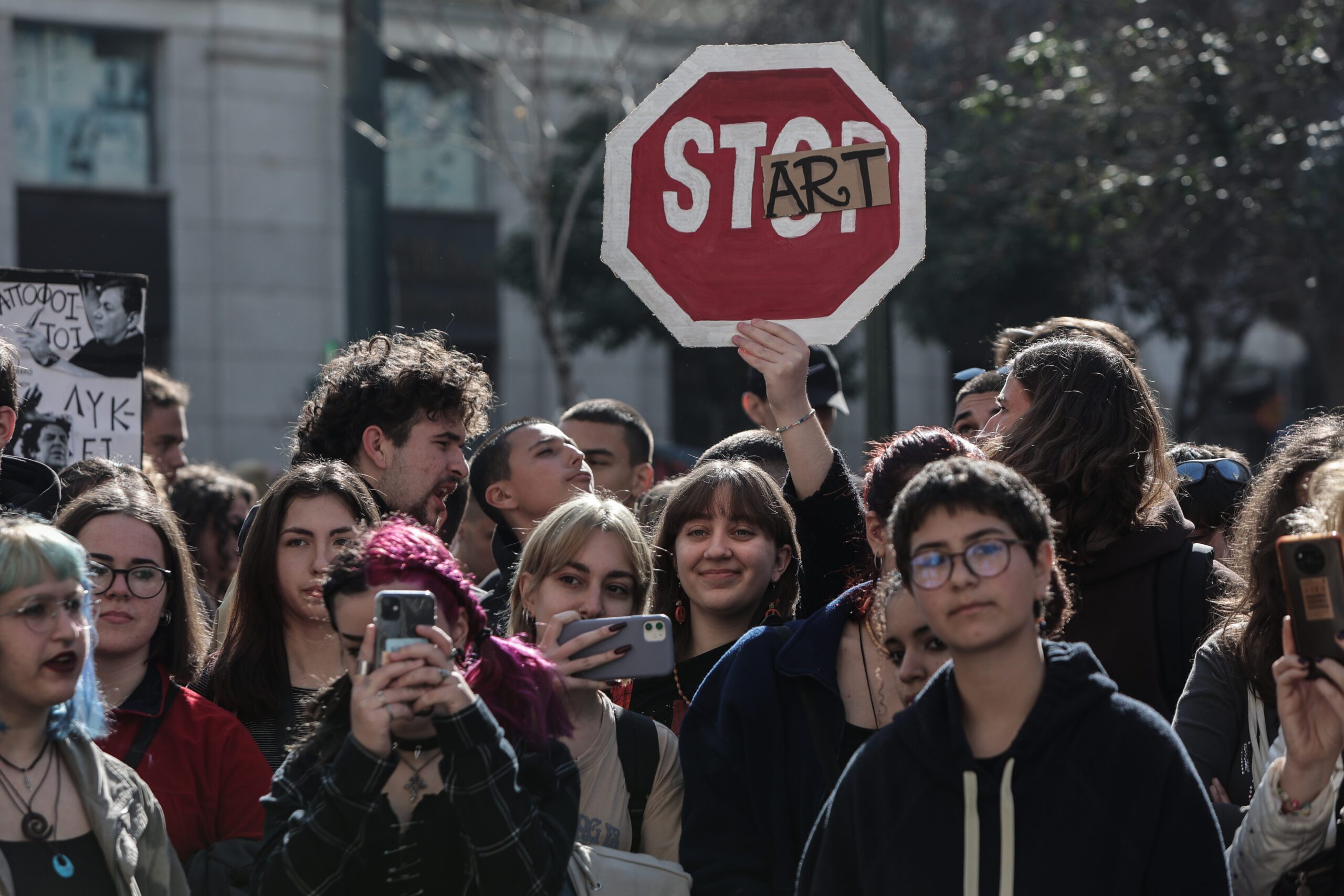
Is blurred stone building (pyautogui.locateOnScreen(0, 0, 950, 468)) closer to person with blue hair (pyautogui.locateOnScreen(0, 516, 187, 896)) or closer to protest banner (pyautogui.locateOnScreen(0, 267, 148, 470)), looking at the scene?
protest banner (pyautogui.locateOnScreen(0, 267, 148, 470))

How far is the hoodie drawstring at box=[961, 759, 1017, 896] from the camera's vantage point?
2.27m

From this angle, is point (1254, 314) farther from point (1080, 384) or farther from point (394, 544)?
point (394, 544)

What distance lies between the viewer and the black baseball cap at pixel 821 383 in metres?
5.36

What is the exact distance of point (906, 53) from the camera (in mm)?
15188

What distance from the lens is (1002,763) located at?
2.32m

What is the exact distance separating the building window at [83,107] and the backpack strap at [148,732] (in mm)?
17263

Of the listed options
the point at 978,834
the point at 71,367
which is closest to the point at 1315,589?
the point at 978,834

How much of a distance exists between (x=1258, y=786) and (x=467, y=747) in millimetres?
1379

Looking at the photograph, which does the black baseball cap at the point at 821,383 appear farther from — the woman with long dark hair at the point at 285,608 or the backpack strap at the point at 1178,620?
the backpack strap at the point at 1178,620

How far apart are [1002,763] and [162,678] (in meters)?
1.94

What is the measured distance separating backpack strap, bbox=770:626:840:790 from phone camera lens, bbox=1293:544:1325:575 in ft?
3.21

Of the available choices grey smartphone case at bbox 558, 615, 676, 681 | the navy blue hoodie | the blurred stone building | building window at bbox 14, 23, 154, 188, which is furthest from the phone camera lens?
building window at bbox 14, 23, 154, 188

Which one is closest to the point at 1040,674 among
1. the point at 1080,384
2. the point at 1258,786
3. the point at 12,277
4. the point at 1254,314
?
the point at 1258,786

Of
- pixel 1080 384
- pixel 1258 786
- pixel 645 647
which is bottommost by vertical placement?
pixel 1258 786
